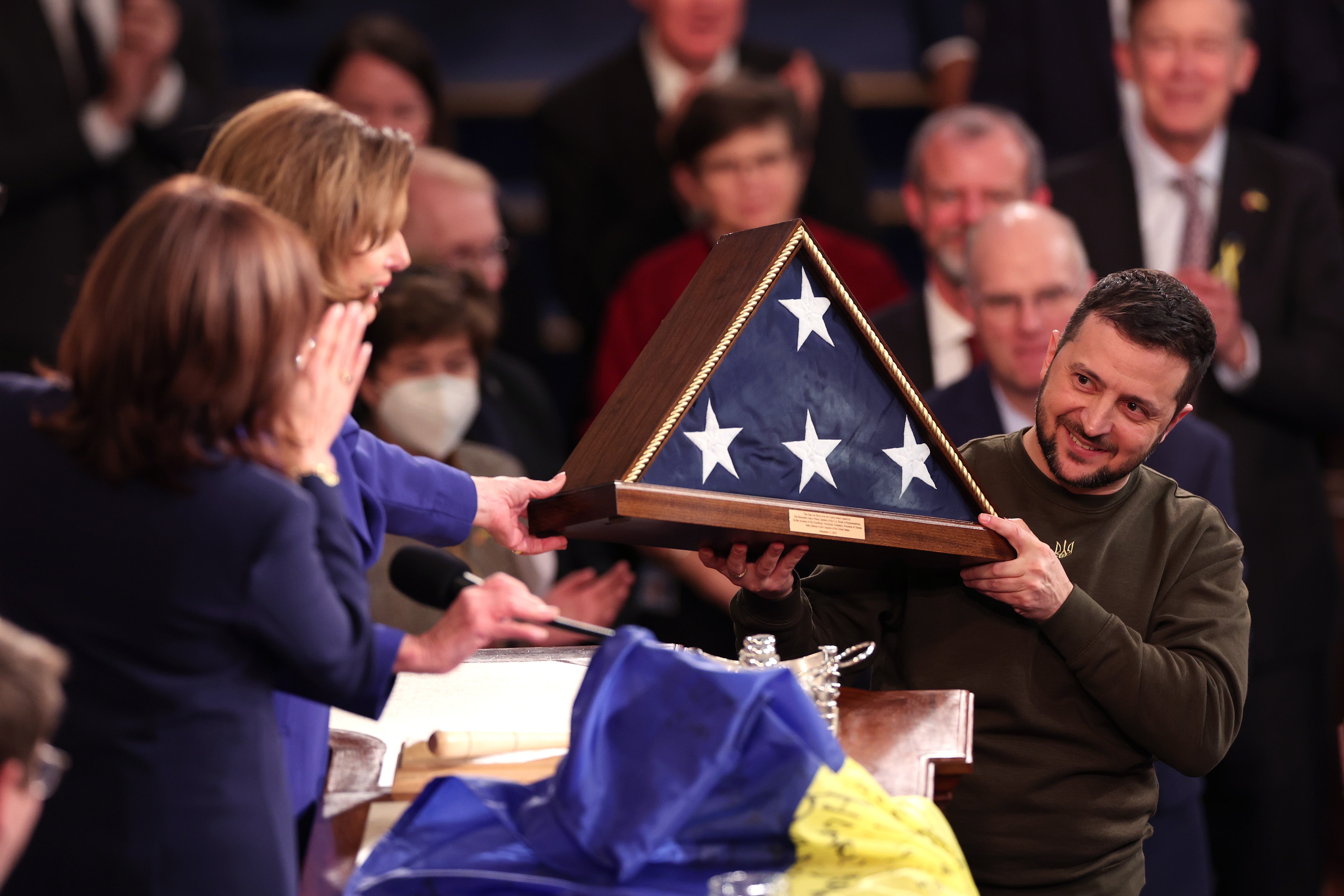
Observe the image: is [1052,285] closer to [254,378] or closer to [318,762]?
[318,762]

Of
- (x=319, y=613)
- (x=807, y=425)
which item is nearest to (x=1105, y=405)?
(x=807, y=425)

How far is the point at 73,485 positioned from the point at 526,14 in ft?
14.2

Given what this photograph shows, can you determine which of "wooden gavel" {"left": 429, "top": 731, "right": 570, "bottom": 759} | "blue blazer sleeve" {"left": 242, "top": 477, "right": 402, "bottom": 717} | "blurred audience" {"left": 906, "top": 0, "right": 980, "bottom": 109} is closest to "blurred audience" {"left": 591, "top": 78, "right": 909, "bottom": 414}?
"blurred audience" {"left": 906, "top": 0, "right": 980, "bottom": 109}

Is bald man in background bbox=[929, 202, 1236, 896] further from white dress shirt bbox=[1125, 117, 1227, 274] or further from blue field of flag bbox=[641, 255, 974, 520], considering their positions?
blue field of flag bbox=[641, 255, 974, 520]

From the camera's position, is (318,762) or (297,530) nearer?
(297,530)

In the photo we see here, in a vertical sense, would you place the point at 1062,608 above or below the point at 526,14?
below

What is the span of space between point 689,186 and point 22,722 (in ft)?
9.66

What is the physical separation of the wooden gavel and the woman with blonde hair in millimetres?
189

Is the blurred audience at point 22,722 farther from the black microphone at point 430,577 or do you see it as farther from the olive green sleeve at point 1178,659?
the olive green sleeve at point 1178,659

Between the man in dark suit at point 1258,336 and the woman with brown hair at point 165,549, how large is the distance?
2819 millimetres

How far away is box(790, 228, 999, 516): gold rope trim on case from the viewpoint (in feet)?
6.95

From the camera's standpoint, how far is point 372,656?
1.76 m

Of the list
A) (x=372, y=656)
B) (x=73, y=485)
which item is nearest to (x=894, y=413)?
(x=372, y=656)

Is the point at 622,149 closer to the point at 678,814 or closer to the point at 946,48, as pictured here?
the point at 946,48
